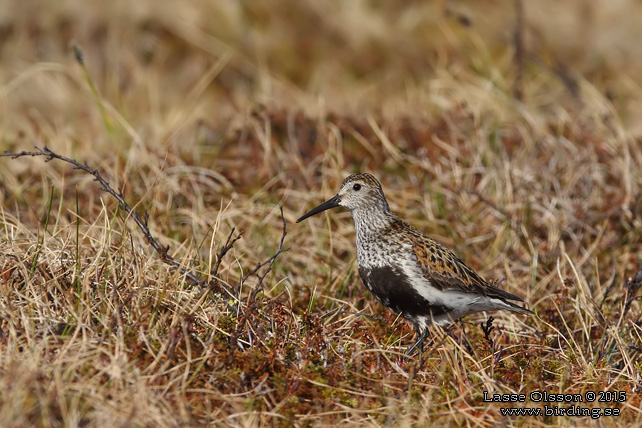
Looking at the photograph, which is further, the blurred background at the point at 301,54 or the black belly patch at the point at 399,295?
the blurred background at the point at 301,54

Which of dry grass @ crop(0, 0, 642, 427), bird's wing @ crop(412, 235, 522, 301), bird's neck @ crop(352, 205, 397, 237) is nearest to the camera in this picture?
dry grass @ crop(0, 0, 642, 427)

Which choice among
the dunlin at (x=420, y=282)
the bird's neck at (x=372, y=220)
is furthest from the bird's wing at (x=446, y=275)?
the bird's neck at (x=372, y=220)

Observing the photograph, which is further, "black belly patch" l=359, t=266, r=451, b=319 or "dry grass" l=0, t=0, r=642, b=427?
"black belly patch" l=359, t=266, r=451, b=319

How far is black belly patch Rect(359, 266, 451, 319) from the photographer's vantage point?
4.68 m

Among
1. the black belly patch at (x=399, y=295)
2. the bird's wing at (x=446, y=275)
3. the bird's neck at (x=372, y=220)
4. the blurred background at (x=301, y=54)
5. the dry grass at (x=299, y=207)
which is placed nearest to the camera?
the dry grass at (x=299, y=207)

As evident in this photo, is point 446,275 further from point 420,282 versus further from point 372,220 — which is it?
point 372,220

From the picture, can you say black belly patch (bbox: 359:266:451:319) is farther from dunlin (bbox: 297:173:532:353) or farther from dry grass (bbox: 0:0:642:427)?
dry grass (bbox: 0:0:642:427)

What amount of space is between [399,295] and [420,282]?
6.6 inches

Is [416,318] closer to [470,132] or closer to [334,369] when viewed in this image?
[334,369]

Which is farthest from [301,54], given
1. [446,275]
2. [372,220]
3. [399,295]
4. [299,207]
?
[399,295]

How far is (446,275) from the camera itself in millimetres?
4816

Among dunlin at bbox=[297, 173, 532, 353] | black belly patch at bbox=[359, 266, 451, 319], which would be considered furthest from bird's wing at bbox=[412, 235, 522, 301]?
black belly patch at bbox=[359, 266, 451, 319]

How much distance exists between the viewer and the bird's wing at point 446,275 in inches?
188

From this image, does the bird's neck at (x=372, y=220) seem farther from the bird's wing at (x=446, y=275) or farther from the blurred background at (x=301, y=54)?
the blurred background at (x=301, y=54)
